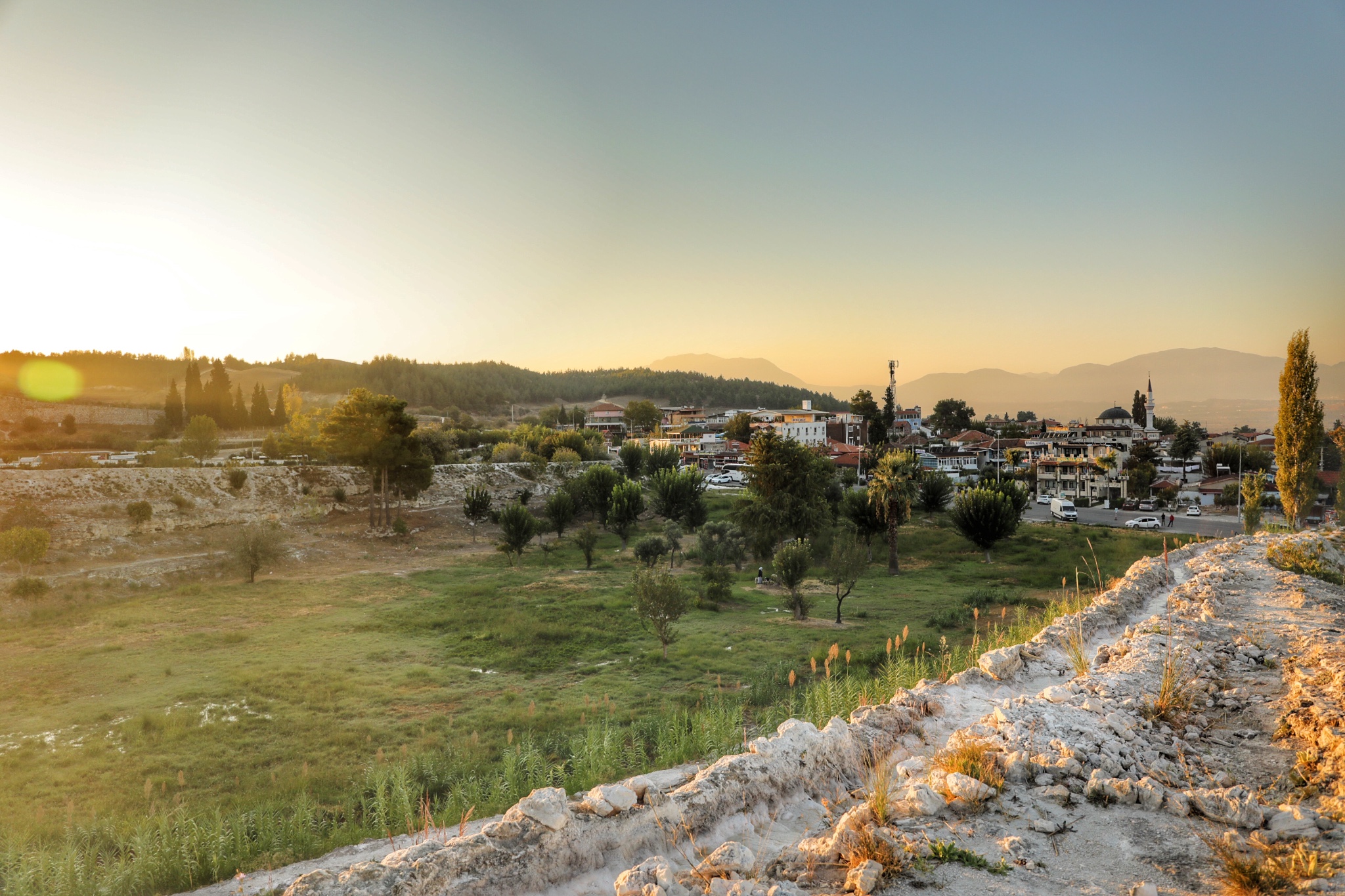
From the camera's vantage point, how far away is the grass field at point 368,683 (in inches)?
335

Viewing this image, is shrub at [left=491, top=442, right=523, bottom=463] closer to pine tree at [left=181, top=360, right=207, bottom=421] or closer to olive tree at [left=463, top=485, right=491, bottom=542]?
olive tree at [left=463, top=485, right=491, bottom=542]

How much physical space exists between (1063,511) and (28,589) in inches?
2168

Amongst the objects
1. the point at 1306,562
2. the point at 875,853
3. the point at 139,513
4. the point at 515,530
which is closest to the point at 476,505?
the point at 515,530

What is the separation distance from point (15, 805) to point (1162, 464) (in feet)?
271

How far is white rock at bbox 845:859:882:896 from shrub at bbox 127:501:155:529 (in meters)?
40.1

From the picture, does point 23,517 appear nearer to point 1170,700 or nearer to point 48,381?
point 1170,700

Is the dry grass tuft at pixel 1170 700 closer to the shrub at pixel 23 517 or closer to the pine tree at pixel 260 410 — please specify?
the shrub at pixel 23 517

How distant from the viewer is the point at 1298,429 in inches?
856

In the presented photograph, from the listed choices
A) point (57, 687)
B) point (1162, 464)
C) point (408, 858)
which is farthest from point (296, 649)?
point (1162, 464)

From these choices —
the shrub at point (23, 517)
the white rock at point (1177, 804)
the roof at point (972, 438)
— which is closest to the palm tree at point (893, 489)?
the white rock at point (1177, 804)

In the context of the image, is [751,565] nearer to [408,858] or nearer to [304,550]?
[304,550]

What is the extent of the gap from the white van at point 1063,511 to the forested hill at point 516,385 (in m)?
99.7

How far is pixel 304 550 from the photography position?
3391cm

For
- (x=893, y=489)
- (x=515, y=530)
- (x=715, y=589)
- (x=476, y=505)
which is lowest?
(x=715, y=589)
